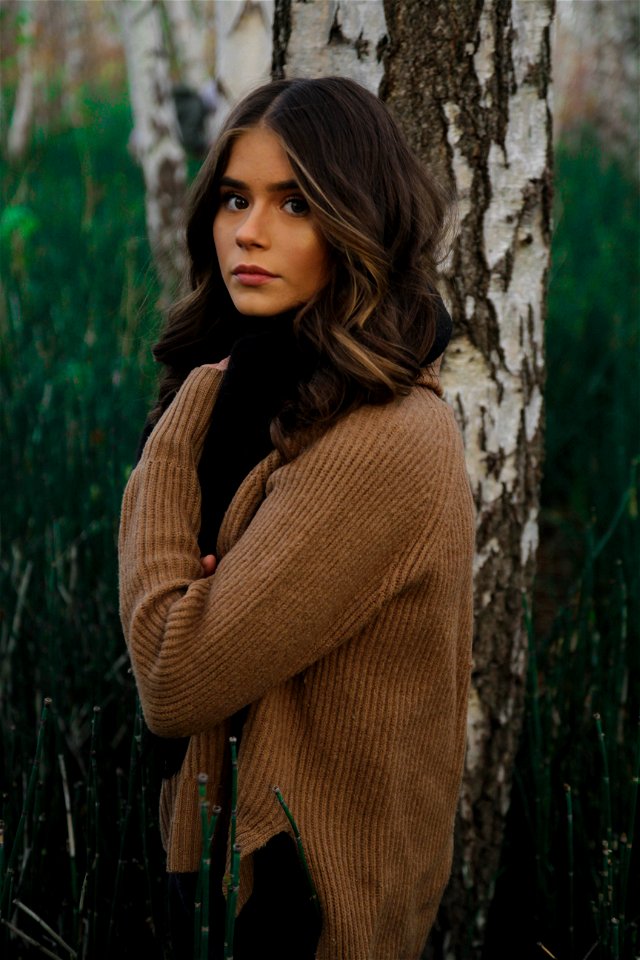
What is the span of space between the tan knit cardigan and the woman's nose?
0.46 feet

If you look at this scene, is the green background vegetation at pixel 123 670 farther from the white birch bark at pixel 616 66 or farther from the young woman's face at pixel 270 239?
the white birch bark at pixel 616 66

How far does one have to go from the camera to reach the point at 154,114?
444 centimetres

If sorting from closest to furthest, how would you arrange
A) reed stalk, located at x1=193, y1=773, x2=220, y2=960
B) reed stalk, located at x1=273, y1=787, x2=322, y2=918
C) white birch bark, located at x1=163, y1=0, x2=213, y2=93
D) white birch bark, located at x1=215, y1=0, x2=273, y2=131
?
reed stalk, located at x1=193, y1=773, x2=220, y2=960 → reed stalk, located at x1=273, y1=787, x2=322, y2=918 → white birch bark, located at x1=215, y1=0, x2=273, y2=131 → white birch bark, located at x1=163, y1=0, x2=213, y2=93

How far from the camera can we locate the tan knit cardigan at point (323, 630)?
90cm

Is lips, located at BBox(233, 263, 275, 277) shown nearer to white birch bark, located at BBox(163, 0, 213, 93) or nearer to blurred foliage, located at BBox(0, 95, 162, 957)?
blurred foliage, located at BBox(0, 95, 162, 957)

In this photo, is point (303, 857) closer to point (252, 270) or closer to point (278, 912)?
point (278, 912)

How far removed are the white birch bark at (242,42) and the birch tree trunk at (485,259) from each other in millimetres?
1651

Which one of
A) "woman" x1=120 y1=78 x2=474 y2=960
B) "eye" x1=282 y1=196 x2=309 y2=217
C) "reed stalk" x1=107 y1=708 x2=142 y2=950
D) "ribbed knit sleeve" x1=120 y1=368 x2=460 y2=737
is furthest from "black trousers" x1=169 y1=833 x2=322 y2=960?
"eye" x1=282 y1=196 x2=309 y2=217

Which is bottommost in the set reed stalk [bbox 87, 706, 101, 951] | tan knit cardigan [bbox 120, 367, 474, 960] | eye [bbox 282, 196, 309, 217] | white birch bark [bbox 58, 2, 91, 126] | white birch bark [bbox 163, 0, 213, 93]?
reed stalk [bbox 87, 706, 101, 951]

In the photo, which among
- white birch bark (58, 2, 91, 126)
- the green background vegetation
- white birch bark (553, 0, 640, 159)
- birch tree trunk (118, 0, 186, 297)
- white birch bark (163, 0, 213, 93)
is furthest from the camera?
white birch bark (58, 2, 91, 126)

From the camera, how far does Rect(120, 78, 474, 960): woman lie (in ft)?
2.96

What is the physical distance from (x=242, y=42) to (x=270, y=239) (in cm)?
219

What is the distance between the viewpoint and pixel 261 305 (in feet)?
3.26

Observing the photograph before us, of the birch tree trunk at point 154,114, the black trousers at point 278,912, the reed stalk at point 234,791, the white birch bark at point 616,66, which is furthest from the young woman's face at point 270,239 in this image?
the white birch bark at point 616,66
